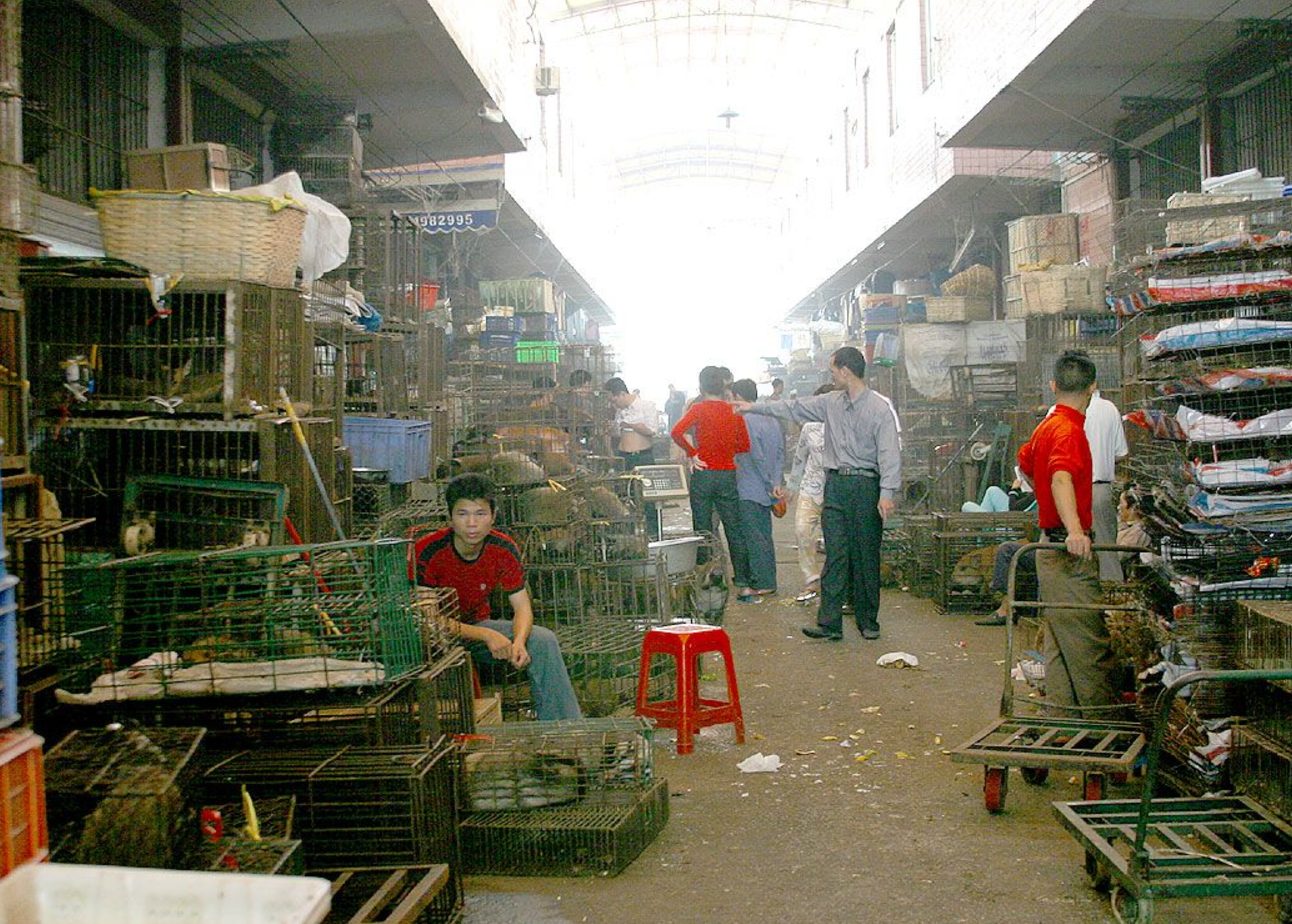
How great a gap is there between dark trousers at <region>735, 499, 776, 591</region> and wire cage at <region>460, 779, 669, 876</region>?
6.90 metres

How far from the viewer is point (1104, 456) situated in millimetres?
8172

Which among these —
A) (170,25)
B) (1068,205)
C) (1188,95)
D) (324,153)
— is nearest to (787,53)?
(1068,205)

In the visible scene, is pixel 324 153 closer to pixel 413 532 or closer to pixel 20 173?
pixel 413 532

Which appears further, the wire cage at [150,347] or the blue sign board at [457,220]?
the blue sign board at [457,220]

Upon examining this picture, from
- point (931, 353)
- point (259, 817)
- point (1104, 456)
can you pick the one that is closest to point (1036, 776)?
point (1104, 456)

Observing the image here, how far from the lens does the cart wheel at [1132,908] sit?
375cm

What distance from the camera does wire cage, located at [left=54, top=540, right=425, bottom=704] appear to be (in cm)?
425

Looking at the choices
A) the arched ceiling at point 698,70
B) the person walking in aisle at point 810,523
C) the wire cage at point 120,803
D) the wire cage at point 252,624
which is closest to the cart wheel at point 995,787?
the wire cage at point 252,624

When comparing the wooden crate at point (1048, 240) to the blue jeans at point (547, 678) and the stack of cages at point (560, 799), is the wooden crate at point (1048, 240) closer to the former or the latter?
the blue jeans at point (547, 678)

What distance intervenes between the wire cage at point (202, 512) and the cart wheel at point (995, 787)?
3630mm

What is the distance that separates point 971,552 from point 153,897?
30.9 feet

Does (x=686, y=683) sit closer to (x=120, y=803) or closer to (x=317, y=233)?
(x=120, y=803)

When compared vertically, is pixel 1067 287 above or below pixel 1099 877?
above

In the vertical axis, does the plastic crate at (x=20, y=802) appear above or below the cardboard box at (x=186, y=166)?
below
